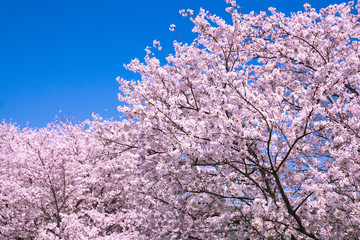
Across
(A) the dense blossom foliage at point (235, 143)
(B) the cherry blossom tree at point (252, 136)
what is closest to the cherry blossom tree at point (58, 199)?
(A) the dense blossom foliage at point (235, 143)

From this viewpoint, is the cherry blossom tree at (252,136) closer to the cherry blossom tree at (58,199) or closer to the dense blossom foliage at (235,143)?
the dense blossom foliage at (235,143)

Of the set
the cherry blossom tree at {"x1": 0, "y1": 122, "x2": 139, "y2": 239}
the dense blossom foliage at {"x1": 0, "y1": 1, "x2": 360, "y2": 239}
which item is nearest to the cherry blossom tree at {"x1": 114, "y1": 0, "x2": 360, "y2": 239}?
the dense blossom foliage at {"x1": 0, "y1": 1, "x2": 360, "y2": 239}

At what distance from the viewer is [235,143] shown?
5.53 m

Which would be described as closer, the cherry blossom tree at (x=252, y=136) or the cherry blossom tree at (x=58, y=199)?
the cherry blossom tree at (x=252, y=136)

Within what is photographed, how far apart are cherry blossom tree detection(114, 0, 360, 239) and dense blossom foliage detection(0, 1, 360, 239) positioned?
0.11 feet

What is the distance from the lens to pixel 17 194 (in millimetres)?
11430

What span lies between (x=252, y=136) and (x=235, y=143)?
0.88m

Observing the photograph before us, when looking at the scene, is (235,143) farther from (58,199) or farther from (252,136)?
(58,199)

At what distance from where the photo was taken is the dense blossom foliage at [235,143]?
5.03 m

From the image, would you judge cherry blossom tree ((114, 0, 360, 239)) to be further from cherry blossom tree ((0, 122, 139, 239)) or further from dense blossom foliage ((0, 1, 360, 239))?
cherry blossom tree ((0, 122, 139, 239))

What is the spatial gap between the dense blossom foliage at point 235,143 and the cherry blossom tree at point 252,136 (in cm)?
3

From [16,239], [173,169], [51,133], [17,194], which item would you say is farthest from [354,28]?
[51,133]

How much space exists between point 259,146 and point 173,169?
76.3 inches

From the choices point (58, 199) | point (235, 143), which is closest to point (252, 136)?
point (235, 143)
